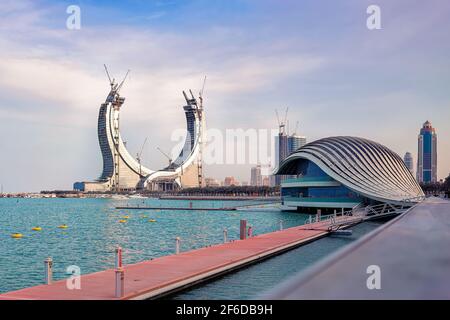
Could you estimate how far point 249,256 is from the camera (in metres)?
27.5

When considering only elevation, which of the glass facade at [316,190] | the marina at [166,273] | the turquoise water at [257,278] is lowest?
the turquoise water at [257,278]

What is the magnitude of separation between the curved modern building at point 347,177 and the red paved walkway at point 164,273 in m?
46.6

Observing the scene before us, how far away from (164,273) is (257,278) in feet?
14.3

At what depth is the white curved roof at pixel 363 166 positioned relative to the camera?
81062 millimetres

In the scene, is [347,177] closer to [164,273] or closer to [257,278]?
[257,278]

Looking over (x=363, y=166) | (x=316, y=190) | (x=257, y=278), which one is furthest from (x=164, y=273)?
(x=363, y=166)

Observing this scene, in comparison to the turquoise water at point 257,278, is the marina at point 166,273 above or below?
above

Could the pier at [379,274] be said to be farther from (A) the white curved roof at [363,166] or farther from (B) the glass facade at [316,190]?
(B) the glass facade at [316,190]

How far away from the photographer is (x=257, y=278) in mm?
23516

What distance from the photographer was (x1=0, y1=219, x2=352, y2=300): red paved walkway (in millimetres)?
17203

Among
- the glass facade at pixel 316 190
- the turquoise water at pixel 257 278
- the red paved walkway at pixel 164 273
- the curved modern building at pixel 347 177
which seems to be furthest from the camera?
the glass facade at pixel 316 190

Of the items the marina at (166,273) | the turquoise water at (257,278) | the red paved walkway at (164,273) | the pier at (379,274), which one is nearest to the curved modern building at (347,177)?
the turquoise water at (257,278)

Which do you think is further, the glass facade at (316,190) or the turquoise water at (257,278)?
the glass facade at (316,190)
